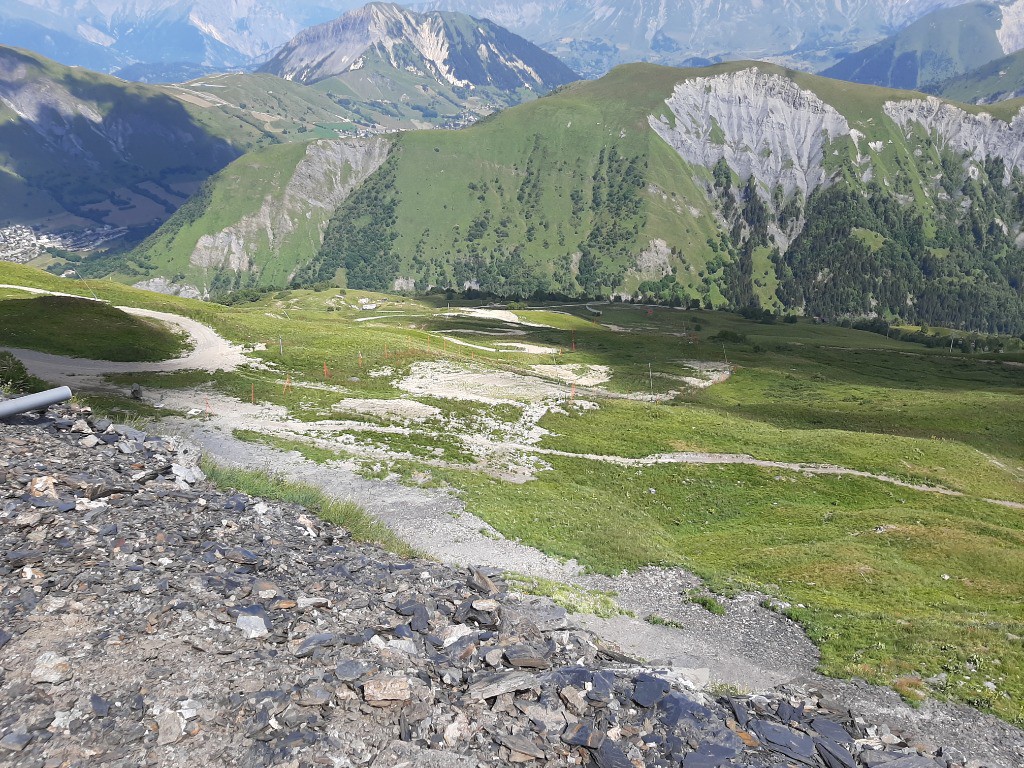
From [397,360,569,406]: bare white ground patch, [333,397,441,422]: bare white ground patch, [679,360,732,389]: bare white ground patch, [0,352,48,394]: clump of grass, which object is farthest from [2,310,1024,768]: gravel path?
[679,360,732,389]: bare white ground patch

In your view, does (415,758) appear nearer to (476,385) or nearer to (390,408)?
(390,408)

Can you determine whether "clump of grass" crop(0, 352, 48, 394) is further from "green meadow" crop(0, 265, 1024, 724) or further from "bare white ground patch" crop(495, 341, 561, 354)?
"bare white ground patch" crop(495, 341, 561, 354)

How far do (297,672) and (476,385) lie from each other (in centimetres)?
5439

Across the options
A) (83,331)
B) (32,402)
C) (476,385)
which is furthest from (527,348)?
(32,402)

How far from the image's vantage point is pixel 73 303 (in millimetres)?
68875

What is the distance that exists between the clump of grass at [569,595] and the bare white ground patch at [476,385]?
3436 centimetres

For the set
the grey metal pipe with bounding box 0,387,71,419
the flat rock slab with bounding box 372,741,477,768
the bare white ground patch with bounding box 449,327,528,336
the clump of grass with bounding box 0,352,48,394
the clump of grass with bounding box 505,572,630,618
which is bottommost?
the clump of grass with bounding box 505,572,630,618

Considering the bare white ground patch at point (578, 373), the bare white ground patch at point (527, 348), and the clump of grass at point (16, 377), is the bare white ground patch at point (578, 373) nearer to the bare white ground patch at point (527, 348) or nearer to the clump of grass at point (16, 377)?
the bare white ground patch at point (527, 348)

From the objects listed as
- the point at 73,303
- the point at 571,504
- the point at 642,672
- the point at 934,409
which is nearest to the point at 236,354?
the point at 73,303

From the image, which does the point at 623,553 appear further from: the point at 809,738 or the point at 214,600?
the point at 214,600

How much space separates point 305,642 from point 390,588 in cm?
396

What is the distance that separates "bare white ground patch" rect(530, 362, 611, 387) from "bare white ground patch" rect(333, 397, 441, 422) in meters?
36.6

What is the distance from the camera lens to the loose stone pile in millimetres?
10953

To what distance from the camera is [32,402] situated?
79.4 feet
